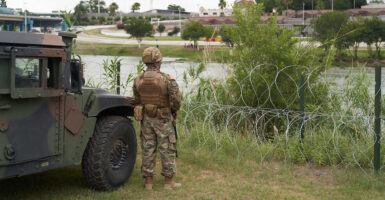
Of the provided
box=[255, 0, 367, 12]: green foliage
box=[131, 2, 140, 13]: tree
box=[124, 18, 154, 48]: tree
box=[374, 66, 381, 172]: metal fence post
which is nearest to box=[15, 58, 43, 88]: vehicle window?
box=[374, 66, 381, 172]: metal fence post

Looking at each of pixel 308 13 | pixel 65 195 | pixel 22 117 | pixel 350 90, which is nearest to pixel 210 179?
pixel 65 195

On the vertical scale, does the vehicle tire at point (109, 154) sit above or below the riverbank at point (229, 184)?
above

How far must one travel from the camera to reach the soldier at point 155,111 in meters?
5.41

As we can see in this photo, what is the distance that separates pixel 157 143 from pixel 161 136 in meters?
0.19

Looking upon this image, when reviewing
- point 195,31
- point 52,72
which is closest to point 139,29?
point 195,31

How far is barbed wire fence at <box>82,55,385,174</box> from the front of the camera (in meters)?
6.46

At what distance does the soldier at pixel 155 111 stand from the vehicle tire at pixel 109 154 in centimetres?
22

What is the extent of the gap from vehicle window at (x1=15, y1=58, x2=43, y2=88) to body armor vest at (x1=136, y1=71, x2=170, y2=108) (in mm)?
1237

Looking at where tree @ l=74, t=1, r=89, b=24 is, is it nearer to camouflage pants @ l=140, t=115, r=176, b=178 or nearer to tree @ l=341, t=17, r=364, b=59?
tree @ l=341, t=17, r=364, b=59

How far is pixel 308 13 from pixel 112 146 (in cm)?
10709

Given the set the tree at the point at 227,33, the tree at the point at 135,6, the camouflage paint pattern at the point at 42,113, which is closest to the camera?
the camouflage paint pattern at the point at 42,113

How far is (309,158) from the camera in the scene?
6719 millimetres

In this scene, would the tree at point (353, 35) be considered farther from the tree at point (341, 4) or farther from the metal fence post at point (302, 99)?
the tree at point (341, 4)

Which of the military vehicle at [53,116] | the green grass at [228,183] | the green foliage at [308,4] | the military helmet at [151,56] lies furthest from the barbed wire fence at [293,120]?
the green foliage at [308,4]
